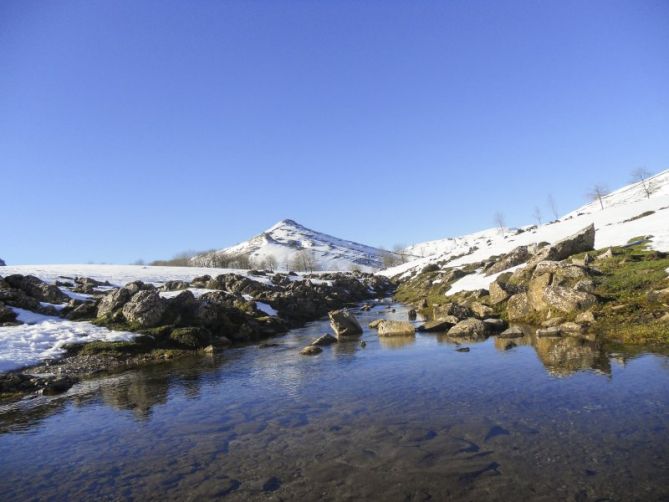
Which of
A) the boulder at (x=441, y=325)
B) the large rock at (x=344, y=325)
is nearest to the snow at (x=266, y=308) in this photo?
the large rock at (x=344, y=325)

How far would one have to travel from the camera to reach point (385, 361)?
75.0 ft

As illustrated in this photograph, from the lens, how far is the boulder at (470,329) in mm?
28434

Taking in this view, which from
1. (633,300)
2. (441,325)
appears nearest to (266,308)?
(441,325)

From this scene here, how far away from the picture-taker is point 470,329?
28812 mm

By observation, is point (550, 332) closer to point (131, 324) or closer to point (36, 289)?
point (131, 324)

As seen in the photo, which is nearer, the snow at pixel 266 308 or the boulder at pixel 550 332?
the boulder at pixel 550 332

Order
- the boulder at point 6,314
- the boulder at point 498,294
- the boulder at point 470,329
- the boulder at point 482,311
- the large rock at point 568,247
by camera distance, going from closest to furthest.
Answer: the boulder at point 470,329 → the boulder at point 6,314 → the boulder at point 482,311 → the boulder at point 498,294 → the large rock at point 568,247

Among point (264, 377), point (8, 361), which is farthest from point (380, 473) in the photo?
point (8, 361)

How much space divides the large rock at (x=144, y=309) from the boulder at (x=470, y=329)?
2430 centimetres

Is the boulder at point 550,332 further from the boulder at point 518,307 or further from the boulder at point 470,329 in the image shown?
the boulder at point 518,307

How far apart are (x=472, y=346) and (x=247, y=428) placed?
15.8 m

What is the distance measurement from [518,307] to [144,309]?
101ft

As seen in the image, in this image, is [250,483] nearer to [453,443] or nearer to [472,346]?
[453,443]

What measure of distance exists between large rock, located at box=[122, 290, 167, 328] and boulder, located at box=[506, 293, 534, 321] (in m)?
29.1
